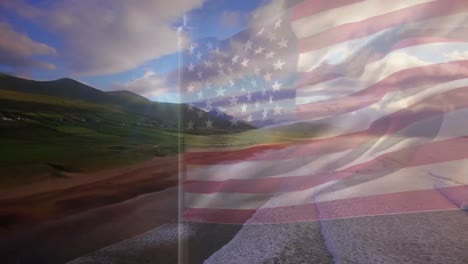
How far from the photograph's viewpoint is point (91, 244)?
55.5 inches

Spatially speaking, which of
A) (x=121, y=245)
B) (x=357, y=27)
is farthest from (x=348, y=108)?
(x=121, y=245)

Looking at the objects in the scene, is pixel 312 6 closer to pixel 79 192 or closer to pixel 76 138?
pixel 76 138

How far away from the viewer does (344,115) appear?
1594 mm

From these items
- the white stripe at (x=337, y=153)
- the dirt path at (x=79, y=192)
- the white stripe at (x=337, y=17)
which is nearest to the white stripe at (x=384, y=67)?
the white stripe at (x=337, y=153)

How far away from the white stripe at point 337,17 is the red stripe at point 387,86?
1.00ft

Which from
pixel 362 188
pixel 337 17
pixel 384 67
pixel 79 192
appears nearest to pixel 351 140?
pixel 362 188

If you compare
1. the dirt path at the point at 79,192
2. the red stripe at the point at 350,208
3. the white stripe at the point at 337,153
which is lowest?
the red stripe at the point at 350,208

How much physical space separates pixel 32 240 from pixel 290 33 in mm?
1387

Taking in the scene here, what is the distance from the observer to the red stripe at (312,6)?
64.6 inches

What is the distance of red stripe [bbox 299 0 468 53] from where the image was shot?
156 centimetres

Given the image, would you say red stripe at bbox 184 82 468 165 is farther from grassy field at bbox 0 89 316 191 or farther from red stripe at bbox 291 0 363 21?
A: red stripe at bbox 291 0 363 21

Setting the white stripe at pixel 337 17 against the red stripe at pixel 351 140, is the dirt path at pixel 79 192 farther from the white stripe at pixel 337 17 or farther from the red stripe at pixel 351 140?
the white stripe at pixel 337 17

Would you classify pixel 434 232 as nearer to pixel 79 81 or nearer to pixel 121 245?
pixel 121 245

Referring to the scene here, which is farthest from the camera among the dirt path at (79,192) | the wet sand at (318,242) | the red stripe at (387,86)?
the red stripe at (387,86)
